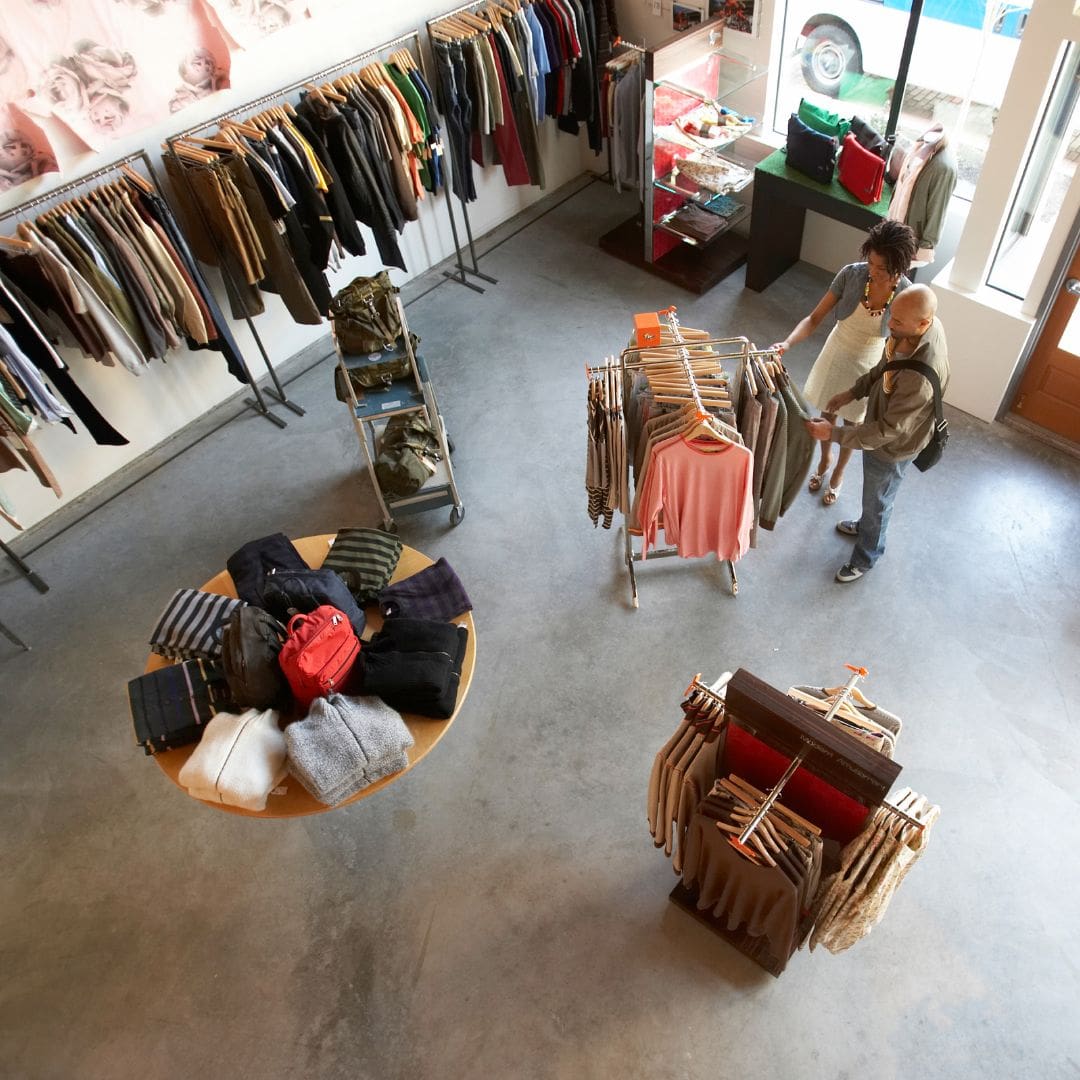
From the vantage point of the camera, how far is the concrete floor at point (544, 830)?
3297 mm

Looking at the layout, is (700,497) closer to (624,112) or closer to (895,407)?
(895,407)

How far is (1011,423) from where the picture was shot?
5.12m

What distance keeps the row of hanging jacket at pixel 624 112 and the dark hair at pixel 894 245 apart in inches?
105

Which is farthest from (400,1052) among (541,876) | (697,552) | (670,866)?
(697,552)

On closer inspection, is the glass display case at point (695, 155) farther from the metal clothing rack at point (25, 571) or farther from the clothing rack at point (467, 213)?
the metal clothing rack at point (25, 571)

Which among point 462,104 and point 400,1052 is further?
point 462,104

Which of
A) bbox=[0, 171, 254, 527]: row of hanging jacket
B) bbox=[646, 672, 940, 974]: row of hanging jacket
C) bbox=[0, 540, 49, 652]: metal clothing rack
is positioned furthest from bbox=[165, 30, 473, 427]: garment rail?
bbox=[646, 672, 940, 974]: row of hanging jacket

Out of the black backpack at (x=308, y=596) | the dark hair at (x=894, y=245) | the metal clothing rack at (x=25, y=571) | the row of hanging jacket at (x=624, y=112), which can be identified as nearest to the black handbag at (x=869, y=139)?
the row of hanging jacket at (x=624, y=112)

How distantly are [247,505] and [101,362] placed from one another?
1.11 m

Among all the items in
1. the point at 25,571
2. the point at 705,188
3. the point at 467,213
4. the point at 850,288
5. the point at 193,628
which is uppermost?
the point at 850,288

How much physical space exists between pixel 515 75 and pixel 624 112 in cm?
85

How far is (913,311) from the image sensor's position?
3.40 m

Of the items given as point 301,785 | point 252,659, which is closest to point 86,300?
point 252,659

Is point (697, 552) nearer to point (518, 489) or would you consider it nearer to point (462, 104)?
point (518, 489)
